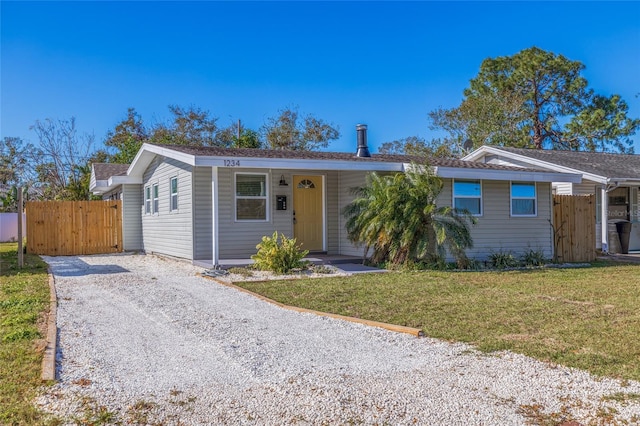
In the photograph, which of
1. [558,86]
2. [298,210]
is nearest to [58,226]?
[298,210]

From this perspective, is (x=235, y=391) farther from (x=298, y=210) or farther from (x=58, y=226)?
(x=58, y=226)

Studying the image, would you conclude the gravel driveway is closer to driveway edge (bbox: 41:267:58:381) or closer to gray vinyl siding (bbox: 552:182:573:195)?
driveway edge (bbox: 41:267:58:381)

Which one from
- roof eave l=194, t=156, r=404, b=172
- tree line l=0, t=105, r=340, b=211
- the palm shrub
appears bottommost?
the palm shrub

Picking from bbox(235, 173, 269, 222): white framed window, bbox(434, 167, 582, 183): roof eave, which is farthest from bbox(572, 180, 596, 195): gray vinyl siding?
bbox(235, 173, 269, 222): white framed window

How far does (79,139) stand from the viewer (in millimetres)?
30672

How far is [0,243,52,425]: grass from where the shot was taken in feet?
11.4

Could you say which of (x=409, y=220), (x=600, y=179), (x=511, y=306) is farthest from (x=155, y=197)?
(x=600, y=179)

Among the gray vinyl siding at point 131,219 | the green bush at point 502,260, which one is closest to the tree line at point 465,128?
the gray vinyl siding at point 131,219

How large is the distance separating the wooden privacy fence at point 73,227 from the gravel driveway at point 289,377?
11.3m

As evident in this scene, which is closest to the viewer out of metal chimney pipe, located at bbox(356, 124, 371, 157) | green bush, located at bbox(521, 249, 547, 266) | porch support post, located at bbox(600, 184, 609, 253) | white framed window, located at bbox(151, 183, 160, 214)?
green bush, located at bbox(521, 249, 547, 266)

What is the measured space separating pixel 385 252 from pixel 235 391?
829cm

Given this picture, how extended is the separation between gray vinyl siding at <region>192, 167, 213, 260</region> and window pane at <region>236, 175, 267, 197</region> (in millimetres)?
734

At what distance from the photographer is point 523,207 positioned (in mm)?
13953

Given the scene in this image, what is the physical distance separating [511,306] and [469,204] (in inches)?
249
